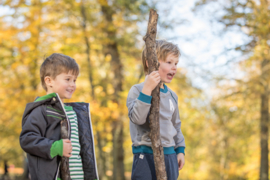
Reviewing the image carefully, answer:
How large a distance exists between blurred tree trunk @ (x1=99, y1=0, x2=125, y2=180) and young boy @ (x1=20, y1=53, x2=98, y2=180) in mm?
Result: 6431

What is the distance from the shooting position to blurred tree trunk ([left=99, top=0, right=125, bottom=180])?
9.08 m

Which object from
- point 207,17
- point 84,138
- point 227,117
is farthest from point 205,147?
point 84,138

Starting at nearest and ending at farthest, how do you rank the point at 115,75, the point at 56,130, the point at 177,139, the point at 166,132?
1. the point at 56,130
2. the point at 166,132
3. the point at 177,139
4. the point at 115,75

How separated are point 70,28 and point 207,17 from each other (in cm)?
452

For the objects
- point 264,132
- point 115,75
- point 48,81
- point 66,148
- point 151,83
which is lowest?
point 264,132

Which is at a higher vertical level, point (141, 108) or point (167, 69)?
point (167, 69)

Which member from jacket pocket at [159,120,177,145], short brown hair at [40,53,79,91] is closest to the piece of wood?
short brown hair at [40,53,79,91]

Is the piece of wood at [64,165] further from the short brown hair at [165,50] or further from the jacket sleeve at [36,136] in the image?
the short brown hair at [165,50]

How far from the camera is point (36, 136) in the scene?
6.39 feet

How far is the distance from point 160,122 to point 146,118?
182 mm

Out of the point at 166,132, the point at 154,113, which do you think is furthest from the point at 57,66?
the point at 166,132

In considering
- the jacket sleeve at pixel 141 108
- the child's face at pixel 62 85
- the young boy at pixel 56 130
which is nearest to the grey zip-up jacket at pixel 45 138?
the young boy at pixel 56 130

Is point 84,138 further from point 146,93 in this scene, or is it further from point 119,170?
point 119,170

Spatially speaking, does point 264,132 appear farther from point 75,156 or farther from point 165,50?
point 75,156
